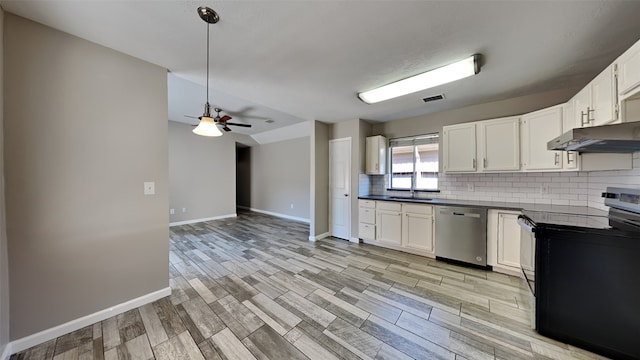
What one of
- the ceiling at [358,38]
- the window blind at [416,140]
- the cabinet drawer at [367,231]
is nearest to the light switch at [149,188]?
the ceiling at [358,38]

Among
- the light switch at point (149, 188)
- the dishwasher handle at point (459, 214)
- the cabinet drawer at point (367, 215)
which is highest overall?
the light switch at point (149, 188)

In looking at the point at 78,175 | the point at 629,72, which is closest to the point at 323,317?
the point at 78,175

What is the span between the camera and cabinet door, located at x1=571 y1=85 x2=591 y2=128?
6.18ft

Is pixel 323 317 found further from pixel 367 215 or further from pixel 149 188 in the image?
pixel 367 215

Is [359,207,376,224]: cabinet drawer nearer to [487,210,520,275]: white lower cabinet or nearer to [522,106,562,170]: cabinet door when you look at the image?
[487,210,520,275]: white lower cabinet

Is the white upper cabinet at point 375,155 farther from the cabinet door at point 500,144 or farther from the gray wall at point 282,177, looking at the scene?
the gray wall at point 282,177

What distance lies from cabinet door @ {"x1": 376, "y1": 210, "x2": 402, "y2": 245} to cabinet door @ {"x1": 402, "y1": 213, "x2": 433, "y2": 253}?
0.09m

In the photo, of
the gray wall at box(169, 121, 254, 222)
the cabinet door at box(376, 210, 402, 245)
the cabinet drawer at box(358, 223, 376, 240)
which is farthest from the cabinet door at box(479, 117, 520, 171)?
the gray wall at box(169, 121, 254, 222)

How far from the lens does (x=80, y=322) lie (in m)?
1.77

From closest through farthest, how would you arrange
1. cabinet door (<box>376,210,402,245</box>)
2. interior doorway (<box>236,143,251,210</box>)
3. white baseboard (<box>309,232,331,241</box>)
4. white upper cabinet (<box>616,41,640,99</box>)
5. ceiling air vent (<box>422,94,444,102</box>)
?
white upper cabinet (<box>616,41,640,99</box>), ceiling air vent (<box>422,94,444,102</box>), cabinet door (<box>376,210,402,245</box>), white baseboard (<box>309,232,331,241</box>), interior doorway (<box>236,143,251,210</box>)

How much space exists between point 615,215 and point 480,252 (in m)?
1.26

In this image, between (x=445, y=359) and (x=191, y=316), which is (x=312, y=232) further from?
(x=445, y=359)

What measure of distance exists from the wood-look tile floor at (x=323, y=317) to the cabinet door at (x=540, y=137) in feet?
4.79

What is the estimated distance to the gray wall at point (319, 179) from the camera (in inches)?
165
